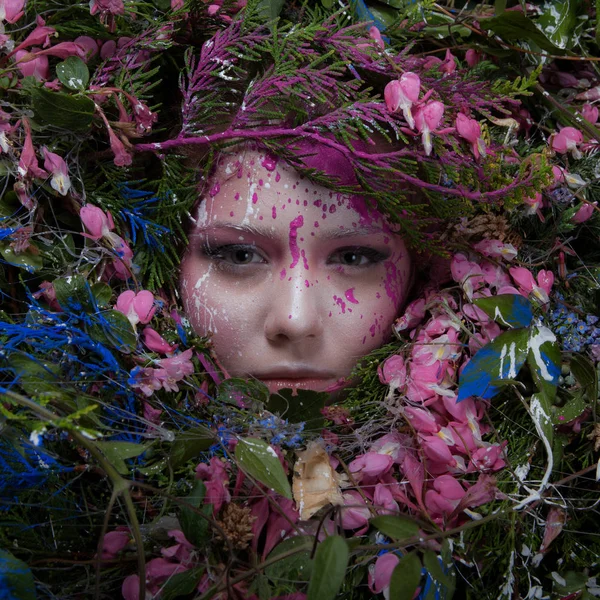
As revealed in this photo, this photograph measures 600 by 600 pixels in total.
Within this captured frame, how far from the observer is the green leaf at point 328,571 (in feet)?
2.50

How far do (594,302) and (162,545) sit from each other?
2.68ft

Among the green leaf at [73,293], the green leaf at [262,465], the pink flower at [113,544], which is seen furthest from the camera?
the green leaf at [73,293]

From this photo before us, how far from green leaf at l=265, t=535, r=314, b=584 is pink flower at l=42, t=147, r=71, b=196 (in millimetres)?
615

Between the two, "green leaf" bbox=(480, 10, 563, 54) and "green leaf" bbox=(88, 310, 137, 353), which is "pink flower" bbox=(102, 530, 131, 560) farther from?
"green leaf" bbox=(480, 10, 563, 54)

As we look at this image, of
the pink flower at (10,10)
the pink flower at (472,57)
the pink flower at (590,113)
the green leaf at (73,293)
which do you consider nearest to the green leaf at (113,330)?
the green leaf at (73,293)

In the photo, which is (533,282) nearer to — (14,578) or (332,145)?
(332,145)

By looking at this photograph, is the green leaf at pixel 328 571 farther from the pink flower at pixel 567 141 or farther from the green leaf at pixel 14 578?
the pink flower at pixel 567 141

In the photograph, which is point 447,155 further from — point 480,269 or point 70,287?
point 70,287

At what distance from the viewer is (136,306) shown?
3.80 ft

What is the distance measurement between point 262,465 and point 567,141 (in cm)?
82

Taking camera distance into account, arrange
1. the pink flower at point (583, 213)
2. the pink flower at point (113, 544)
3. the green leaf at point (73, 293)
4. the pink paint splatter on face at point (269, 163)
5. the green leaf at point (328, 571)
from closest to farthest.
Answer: the green leaf at point (328, 571), the pink flower at point (113, 544), the green leaf at point (73, 293), the pink paint splatter on face at point (269, 163), the pink flower at point (583, 213)

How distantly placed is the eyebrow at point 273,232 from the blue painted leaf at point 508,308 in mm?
221

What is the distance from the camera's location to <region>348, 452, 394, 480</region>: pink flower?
114 cm

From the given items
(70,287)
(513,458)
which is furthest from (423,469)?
(70,287)
